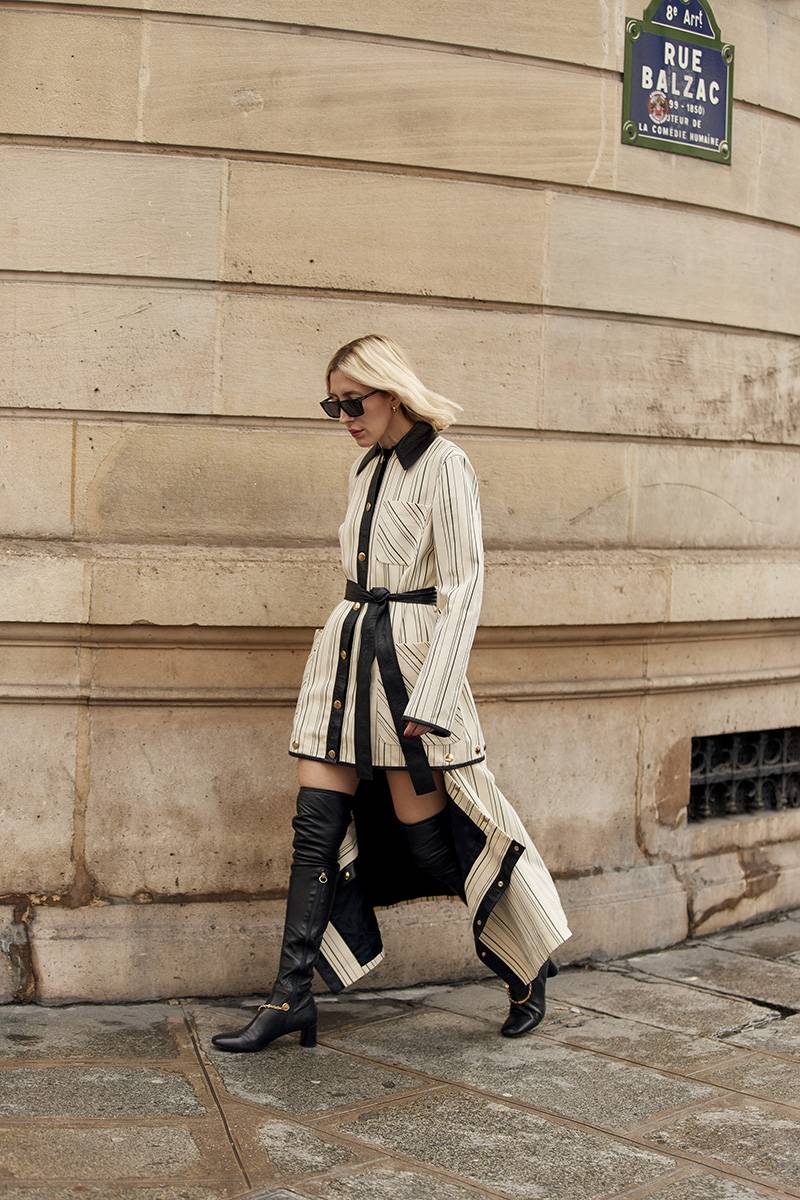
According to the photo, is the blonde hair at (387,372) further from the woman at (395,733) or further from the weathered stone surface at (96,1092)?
the weathered stone surface at (96,1092)

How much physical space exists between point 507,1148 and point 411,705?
47.6 inches

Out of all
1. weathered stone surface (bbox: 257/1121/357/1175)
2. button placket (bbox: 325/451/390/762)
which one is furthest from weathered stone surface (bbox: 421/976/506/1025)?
weathered stone surface (bbox: 257/1121/357/1175)

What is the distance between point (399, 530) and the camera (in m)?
4.56

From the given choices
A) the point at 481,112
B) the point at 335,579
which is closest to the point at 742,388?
the point at 481,112

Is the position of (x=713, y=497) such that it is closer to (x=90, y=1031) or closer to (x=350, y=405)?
(x=350, y=405)

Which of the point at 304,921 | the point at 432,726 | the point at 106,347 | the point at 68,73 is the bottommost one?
the point at 304,921

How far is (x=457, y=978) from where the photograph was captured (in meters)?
5.46

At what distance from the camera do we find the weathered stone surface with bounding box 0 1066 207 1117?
4.01 m

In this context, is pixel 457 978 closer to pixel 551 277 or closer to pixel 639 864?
pixel 639 864

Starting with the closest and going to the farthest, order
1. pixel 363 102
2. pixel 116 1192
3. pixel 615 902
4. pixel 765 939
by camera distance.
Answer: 1. pixel 116 1192
2. pixel 363 102
3. pixel 615 902
4. pixel 765 939

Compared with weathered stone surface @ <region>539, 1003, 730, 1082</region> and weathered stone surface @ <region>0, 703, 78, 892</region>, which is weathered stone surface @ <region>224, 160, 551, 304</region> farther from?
weathered stone surface @ <region>539, 1003, 730, 1082</region>

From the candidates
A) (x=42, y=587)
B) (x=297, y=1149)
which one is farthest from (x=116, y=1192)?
(x=42, y=587)

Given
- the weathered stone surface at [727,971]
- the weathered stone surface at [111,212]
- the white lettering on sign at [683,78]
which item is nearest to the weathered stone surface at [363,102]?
the weathered stone surface at [111,212]

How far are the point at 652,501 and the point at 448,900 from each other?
169cm
